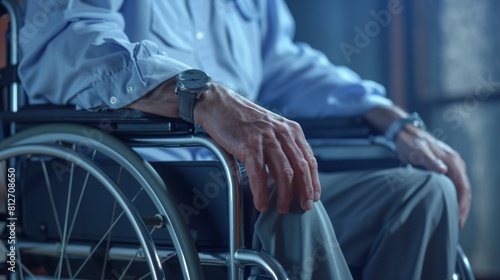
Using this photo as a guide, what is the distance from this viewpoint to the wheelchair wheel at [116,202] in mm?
724

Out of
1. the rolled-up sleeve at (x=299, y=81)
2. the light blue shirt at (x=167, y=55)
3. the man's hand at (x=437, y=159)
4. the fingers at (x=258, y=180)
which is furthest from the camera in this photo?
the rolled-up sleeve at (x=299, y=81)

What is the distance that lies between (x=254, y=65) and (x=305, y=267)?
586 millimetres

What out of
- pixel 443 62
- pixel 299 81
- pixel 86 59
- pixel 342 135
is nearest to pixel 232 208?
pixel 86 59

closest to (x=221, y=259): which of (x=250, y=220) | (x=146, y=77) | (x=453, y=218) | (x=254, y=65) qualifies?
(x=250, y=220)

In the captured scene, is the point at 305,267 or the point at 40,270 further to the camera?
the point at 40,270

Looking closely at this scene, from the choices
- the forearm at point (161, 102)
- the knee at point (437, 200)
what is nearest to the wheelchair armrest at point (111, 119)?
the forearm at point (161, 102)

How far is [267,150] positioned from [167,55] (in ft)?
0.78

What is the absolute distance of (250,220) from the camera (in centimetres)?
75

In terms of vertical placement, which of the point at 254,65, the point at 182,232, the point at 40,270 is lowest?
the point at 40,270

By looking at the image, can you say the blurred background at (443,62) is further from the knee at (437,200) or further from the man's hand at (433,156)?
the knee at (437,200)

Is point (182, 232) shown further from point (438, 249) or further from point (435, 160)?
point (435, 160)

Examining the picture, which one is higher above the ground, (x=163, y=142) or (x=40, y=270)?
(x=163, y=142)

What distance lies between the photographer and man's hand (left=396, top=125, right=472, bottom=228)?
3.40 ft

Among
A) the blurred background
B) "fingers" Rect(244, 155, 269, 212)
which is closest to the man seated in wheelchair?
"fingers" Rect(244, 155, 269, 212)
